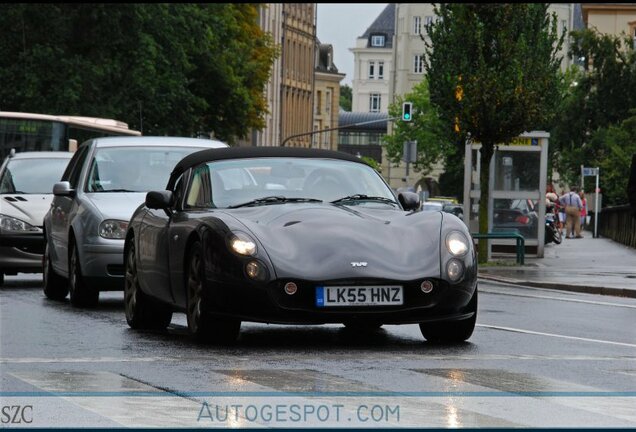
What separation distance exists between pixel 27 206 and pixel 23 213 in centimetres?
24

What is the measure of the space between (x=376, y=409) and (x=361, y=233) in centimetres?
376

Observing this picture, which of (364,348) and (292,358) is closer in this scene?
(292,358)

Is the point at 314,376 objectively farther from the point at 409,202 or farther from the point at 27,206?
the point at 27,206

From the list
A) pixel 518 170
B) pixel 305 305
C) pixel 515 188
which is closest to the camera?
pixel 305 305

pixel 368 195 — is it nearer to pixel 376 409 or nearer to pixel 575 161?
pixel 376 409

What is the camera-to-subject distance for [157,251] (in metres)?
13.3

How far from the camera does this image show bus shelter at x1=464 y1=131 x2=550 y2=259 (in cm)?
3509

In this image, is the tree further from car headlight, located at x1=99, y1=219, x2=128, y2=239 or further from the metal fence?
car headlight, located at x1=99, y1=219, x2=128, y2=239

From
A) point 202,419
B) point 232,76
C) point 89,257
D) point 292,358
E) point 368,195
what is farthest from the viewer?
point 232,76

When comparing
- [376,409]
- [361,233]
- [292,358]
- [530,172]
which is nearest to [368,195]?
[361,233]

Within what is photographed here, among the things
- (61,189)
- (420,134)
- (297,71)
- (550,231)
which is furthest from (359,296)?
(420,134)

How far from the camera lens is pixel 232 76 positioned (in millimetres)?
75750

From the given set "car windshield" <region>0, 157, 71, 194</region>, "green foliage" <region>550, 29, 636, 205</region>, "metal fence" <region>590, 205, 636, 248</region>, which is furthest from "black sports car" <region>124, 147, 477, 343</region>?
"green foliage" <region>550, 29, 636, 205</region>

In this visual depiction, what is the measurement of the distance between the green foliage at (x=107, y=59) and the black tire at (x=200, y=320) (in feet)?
145
